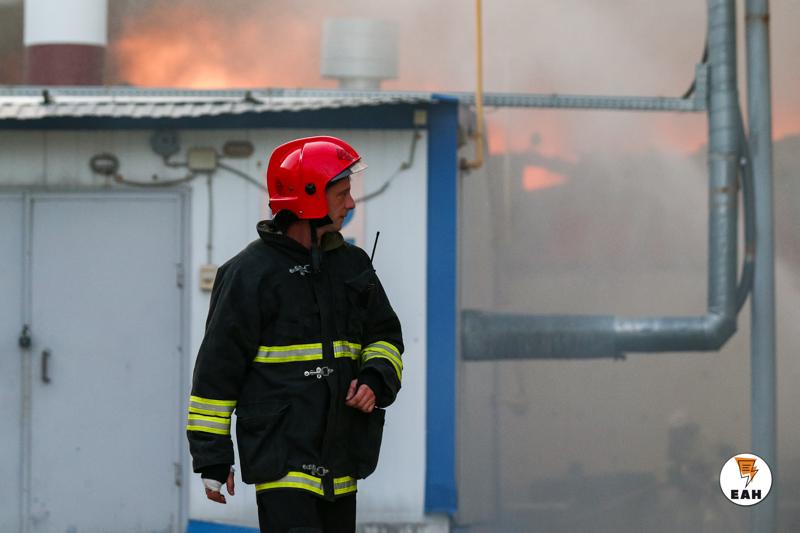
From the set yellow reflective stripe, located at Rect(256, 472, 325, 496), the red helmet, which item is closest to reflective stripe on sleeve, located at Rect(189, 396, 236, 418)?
yellow reflective stripe, located at Rect(256, 472, 325, 496)

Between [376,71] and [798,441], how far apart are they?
15.7 ft

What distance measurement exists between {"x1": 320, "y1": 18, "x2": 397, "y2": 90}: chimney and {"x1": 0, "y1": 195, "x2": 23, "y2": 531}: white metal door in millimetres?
2906

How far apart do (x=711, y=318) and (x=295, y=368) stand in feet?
17.2

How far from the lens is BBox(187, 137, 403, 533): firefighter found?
A: 445cm

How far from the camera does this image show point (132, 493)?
27.2 ft

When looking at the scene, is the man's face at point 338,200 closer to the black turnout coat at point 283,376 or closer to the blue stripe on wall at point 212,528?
the black turnout coat at point 283,376

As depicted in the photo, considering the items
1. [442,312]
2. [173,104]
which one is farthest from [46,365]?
[442,312]

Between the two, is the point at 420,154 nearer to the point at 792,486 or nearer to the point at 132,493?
the point at 132,493

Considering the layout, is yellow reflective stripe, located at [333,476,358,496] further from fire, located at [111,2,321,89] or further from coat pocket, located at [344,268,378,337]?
fire, located at [111,2,321,89]

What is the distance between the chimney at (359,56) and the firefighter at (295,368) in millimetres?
5657

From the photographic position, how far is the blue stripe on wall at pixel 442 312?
325 inches

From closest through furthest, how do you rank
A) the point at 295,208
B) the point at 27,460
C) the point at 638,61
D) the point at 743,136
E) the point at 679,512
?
the point at 295,208, the point at 27,460, the point at 743,136, the point at 679,512, the point at 638,61

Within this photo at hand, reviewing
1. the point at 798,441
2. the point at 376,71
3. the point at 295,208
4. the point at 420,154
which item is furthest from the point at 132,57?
the point at 295,208

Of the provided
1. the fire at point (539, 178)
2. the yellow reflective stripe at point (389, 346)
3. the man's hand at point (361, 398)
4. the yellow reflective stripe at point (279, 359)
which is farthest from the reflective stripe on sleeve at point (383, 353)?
the fire at point (539, 178)
